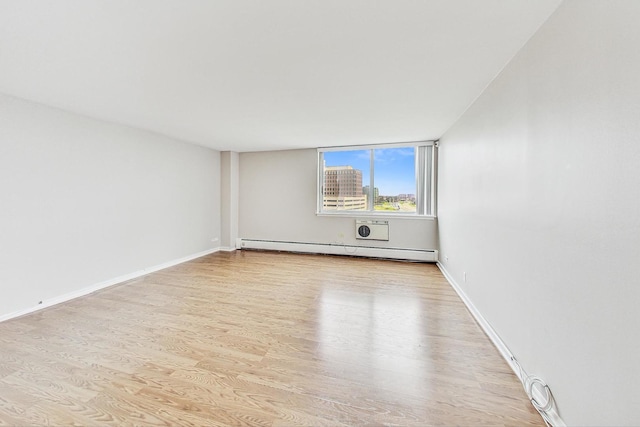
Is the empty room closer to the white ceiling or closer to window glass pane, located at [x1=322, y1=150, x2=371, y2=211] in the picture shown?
the white ceiling

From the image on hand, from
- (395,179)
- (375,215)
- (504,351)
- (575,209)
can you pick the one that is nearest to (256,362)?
(504,351)

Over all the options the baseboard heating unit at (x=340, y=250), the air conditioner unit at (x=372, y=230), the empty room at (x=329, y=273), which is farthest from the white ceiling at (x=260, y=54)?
the baseboard heating unit at (x=340, y=250)

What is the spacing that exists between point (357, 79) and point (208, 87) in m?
1.38

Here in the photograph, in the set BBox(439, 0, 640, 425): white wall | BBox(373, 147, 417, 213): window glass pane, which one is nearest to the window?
BBox(373, 147, 417, 213): window glass pane

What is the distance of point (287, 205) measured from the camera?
556 cm

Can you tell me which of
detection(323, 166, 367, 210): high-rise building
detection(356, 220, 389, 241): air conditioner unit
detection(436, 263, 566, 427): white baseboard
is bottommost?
detection(436, 263, 566, 427): white baseboard

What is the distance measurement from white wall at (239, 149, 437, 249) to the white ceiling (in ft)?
7.68

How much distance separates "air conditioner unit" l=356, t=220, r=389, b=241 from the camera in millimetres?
4996

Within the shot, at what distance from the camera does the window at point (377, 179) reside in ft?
15.7

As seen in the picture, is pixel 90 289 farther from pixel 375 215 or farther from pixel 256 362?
pixel 375 215

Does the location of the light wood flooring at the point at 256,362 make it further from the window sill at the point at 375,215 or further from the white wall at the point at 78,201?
the window sill at the point at 375,215

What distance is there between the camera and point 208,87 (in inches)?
91.6

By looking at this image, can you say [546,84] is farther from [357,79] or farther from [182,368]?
[182,368]

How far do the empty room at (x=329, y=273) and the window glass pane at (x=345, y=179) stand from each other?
1.39 m
